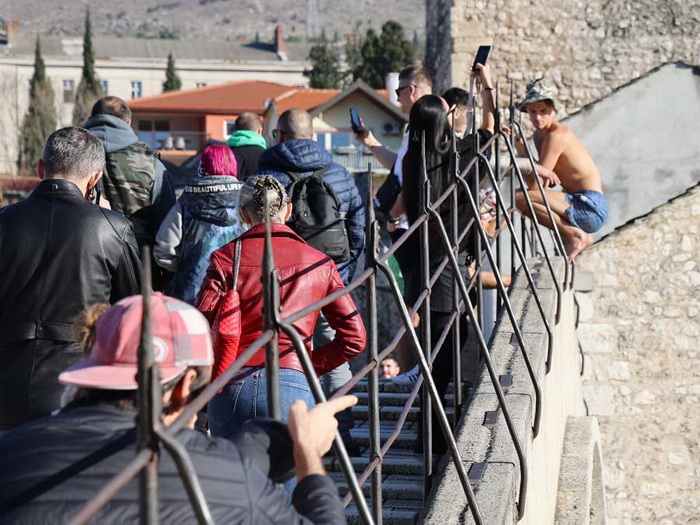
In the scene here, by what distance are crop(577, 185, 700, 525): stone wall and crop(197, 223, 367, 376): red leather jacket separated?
263 inches

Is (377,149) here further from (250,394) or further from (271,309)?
(271,309)

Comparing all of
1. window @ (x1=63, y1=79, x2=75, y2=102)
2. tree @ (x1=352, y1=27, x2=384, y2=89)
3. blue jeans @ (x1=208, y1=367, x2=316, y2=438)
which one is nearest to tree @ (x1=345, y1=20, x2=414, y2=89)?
tree @ (x1=352, y1=27, x2=384, y2=89)

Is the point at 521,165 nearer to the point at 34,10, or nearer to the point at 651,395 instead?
the point at 651,395

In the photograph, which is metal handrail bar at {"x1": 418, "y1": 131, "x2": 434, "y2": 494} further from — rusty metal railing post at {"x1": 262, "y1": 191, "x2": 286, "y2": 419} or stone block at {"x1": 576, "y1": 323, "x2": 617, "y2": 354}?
stone block at {"x1": 576, "y1": 323, "x2": 617, "y2": 354}

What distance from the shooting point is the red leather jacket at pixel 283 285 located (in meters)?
3.53

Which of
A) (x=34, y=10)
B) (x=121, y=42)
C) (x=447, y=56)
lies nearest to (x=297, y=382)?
(x=447, y=56)

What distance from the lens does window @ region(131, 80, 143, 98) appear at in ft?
282

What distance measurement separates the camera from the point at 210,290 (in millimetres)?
3613

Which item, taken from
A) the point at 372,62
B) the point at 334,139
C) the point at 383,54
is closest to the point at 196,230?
the point at 334,139

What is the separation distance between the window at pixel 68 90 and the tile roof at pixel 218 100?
20853mm

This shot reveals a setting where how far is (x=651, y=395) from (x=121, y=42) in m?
94.5

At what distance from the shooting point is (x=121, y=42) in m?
99.8

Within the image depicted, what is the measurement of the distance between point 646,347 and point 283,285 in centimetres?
720

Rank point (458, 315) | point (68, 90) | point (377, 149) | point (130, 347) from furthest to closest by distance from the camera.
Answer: point (68, 90), point (377, 149), point (458, 315), point (130, 347)
